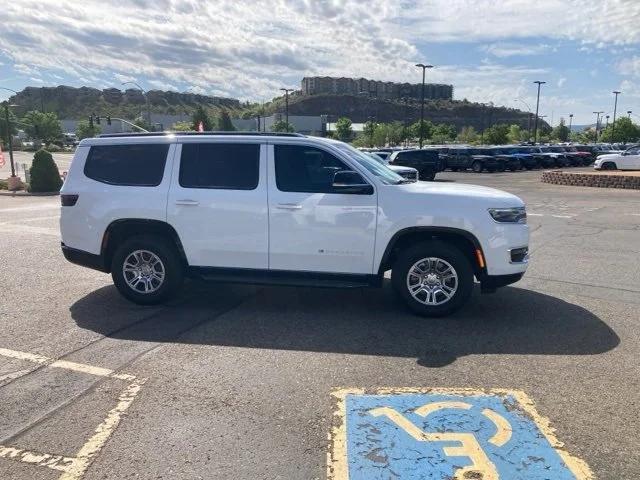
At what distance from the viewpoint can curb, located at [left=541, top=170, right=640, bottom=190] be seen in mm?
22719

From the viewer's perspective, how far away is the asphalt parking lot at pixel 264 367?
3250 mm

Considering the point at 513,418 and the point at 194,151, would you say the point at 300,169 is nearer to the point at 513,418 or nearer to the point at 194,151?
the point at 194,151

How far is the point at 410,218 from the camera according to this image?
547 centimetres

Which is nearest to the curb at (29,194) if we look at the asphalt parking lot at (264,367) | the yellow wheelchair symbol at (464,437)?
the asphalt parking lot at (264,367)

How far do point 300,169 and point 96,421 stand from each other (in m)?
3.19

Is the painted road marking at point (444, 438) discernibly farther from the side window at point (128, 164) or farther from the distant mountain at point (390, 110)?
the distant mountain at point (390, 110)

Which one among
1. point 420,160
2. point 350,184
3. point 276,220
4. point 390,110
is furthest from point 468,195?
point 390,110

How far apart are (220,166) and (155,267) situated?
4.50 ft

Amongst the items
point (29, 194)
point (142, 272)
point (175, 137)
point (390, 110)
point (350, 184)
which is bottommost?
point (29, 194)

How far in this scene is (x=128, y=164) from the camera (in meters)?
6.14

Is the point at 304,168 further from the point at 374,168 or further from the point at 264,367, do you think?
the point at 264,367

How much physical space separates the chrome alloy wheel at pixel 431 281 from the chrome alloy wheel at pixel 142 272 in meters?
2.83

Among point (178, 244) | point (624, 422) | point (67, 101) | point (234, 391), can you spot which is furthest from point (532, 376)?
point (67, 101)

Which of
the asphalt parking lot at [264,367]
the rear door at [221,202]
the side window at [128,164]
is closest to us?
the asphalt parking lot at [264,367]
